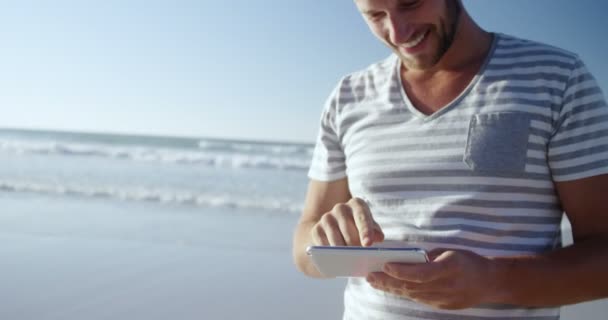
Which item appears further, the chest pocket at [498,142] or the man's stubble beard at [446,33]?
the man's stubble beard at [446,33]

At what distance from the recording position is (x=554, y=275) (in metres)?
1.20

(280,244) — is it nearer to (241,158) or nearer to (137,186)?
(137,186)

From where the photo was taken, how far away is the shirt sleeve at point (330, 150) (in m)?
1.64

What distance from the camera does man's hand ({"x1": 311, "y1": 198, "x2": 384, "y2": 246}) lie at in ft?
3.89

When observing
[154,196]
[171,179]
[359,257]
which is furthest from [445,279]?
[171,179]

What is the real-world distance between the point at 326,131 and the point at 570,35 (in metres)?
4.15

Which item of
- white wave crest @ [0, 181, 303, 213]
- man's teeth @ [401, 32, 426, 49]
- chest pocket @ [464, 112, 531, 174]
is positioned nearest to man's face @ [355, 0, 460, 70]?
man's teeth @ [401, 32, 426, 49]

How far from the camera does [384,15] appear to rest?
148 centimetres

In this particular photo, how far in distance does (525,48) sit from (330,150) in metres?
0.57

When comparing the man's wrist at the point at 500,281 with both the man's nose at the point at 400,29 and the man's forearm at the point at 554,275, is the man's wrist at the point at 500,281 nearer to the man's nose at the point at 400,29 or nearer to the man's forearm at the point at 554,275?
the man's forearm at the point at 554,275

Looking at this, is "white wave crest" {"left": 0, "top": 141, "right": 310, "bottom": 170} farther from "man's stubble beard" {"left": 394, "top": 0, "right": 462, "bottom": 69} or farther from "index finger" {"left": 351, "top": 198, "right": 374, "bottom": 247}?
"index finger" {"left": 351, "top": 198, "right": 374, "bottom": 247}

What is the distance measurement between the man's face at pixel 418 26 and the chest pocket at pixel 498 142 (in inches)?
8.7

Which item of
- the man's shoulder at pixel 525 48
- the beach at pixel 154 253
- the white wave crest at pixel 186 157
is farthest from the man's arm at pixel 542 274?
the white wave crest at pixel 186 157

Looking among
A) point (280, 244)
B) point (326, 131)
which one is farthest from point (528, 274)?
point (280, 244)
